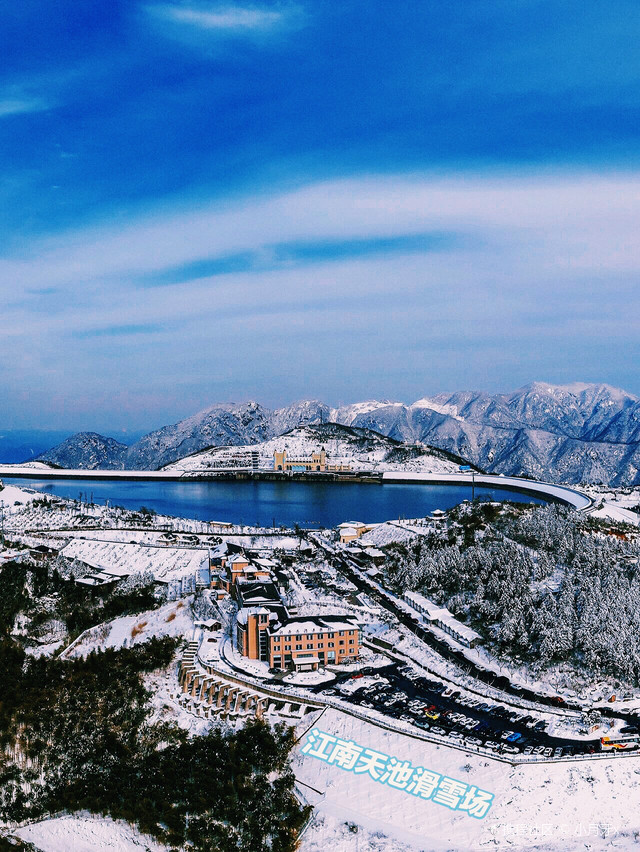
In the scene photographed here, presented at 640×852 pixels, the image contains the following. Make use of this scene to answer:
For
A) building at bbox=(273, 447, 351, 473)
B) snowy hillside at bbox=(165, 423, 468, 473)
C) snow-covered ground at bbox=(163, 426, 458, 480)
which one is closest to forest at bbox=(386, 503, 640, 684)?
building at bbox=(273, 447, 351, 473)

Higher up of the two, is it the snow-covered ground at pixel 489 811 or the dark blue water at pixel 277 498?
the snow-covered ground at pixel 489 811

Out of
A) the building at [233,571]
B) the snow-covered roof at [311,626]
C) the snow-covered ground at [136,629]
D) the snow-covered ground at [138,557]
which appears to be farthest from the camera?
the snow-covered ground at [138,557]

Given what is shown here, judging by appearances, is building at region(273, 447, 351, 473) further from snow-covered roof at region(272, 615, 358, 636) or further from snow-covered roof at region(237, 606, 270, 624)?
snow-covered roof at region(272, 615, 358, 636)

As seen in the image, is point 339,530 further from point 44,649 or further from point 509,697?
point 509,697

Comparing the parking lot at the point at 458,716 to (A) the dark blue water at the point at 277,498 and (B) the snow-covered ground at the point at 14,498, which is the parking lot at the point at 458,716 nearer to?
(A) the dark blue water at the point at 277,498

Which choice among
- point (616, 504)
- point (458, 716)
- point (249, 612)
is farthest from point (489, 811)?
point (616, 504)

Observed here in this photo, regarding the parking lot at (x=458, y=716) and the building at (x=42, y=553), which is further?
the building at (x=42, y=553)

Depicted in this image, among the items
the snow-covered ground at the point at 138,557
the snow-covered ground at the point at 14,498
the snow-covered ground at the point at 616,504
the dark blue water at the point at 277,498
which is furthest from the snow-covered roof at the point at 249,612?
the snow-covered ground at the point at 14,498
